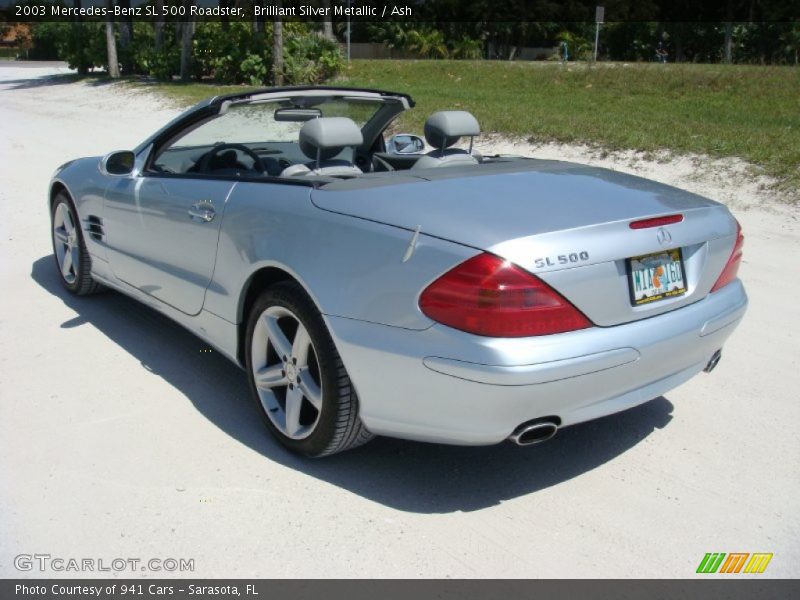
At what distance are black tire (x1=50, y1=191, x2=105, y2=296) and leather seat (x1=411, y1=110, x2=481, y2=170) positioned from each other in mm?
2488

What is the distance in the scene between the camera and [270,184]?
3.58m

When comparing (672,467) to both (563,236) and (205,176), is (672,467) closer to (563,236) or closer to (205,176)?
(563,236)

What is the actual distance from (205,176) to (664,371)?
236 cm

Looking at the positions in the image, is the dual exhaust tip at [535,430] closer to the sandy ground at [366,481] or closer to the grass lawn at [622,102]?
the sandy ground at [366,481]

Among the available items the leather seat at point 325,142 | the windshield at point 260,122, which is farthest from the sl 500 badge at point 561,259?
the windshield at point 260,122

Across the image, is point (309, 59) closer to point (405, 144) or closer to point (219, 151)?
point (405, 144)

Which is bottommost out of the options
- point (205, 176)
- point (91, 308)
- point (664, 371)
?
point (91, 308)

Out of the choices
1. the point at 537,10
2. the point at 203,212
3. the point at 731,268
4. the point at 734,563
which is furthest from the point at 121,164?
the point at 537,10

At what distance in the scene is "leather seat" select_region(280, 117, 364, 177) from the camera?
3699 millimetres

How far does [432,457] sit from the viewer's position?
139 inches

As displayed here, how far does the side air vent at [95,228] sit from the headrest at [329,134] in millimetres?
1822

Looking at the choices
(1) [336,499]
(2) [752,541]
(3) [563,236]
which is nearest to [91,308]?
(1) [336,499]
